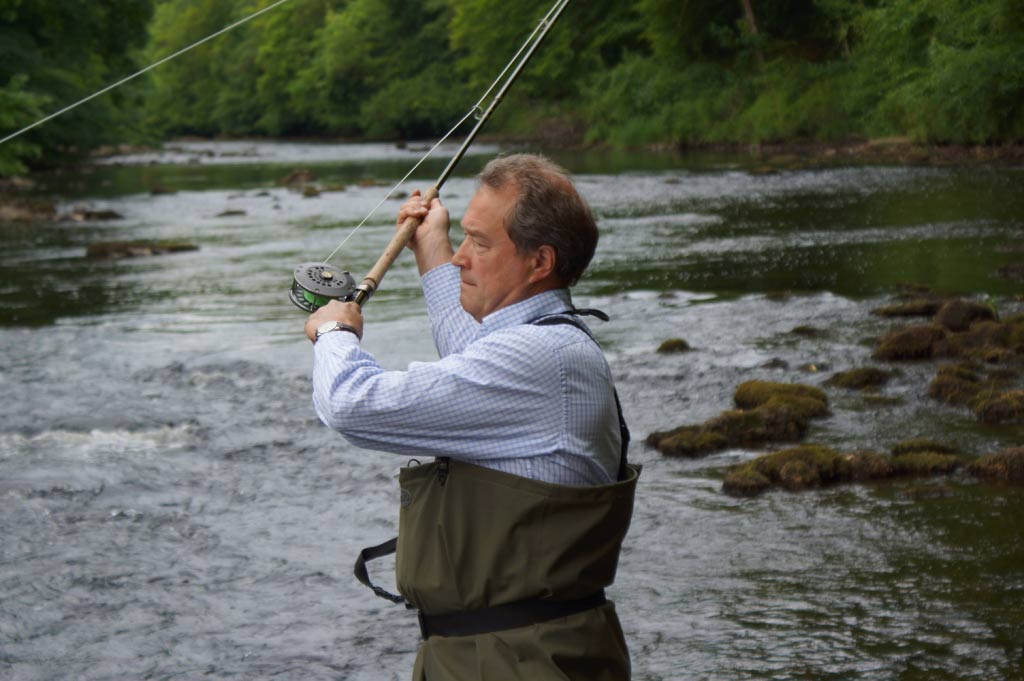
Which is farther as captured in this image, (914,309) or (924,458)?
(914,309)

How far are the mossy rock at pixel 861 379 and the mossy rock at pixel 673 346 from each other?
1848mm

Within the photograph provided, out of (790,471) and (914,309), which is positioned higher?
(790,471)

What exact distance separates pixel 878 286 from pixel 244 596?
935 centimetres

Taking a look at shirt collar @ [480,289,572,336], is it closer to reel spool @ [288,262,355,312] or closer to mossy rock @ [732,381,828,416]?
reel spool @ [288,262,355,312]

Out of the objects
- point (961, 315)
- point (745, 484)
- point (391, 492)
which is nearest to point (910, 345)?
point (961, 315)

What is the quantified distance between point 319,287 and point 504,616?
0.78 metres

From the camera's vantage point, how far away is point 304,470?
8.53m

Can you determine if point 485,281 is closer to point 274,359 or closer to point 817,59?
point 274,359

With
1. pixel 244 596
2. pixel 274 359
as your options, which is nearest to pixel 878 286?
pixel 274 359

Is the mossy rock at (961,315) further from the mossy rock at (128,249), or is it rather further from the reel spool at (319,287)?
the mossy rock at (128,249)

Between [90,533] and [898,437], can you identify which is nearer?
[90,533]

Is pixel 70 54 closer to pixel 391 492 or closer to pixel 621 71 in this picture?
pixel 621 71

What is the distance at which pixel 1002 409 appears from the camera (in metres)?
8.40

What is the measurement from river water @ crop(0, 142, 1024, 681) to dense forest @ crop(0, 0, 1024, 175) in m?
7.63
